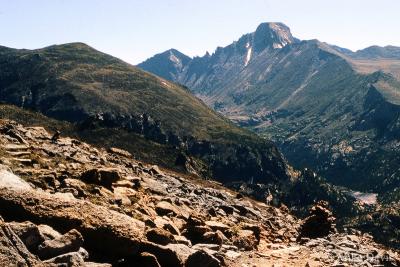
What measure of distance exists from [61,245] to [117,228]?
2.63 metres

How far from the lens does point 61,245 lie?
14.4 metres

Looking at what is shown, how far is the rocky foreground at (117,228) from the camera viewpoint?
14.7 metres

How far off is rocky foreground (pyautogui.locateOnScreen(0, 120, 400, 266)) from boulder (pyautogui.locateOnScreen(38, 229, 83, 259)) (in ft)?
0.10

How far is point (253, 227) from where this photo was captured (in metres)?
Answer: 32.9

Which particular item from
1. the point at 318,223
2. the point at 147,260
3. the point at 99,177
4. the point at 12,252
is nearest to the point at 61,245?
the point at 12,252

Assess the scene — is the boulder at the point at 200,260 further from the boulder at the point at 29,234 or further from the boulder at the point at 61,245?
the boulder at the point at 29,234

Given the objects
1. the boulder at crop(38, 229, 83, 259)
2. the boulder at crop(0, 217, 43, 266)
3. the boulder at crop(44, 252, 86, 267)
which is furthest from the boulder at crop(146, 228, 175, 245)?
the boulder at crop(0, 217, 43, 266)

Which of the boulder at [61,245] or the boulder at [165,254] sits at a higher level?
the boulder at [61,245]

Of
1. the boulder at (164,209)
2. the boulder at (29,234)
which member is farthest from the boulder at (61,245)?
the boulder at (164,209)

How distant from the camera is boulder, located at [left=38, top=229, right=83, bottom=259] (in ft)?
45.9

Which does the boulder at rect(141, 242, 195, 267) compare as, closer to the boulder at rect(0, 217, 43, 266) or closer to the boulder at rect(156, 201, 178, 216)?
the boulder at rect(0, 217, 43, 266)

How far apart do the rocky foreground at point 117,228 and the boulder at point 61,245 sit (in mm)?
29

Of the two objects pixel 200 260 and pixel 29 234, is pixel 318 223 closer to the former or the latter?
pixel 200 260

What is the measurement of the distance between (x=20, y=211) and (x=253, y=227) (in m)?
20.0
